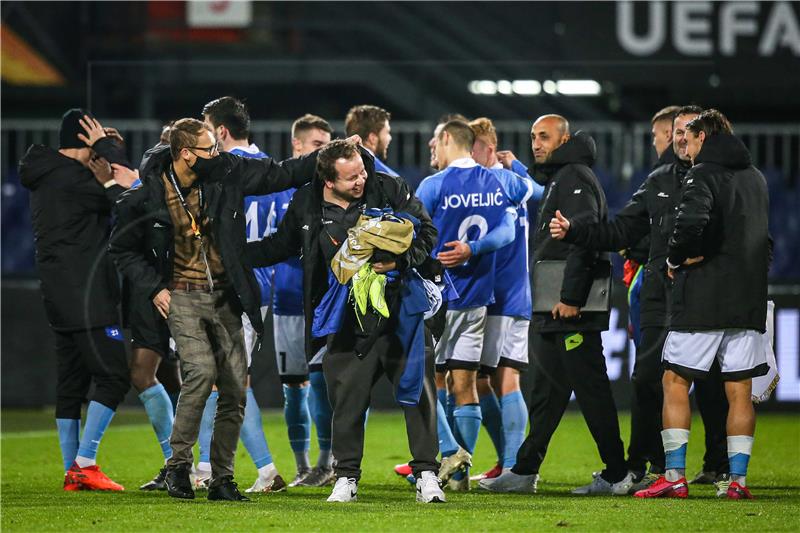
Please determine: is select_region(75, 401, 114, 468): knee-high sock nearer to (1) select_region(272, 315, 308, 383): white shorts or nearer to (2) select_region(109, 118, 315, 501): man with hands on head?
(2) select_region(109, 118, 315, 501): man with hands on head

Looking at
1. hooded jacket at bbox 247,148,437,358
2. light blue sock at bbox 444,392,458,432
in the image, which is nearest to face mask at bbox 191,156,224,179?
hooded jacket at bbox 247,148,437,358

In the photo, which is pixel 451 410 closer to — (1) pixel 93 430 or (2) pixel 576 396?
(2) pixel 576 396

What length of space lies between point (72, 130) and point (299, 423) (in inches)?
93.2

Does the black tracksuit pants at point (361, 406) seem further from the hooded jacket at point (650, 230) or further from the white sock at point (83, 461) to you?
the white sock at point (83, 461)

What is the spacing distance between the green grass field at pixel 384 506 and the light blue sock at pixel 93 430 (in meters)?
0.28

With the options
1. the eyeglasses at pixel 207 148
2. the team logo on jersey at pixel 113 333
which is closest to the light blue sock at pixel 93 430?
the team logo on jersey at pixel 113 333

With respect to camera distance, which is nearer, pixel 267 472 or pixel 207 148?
pixel 207 148

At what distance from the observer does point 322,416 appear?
8.45m

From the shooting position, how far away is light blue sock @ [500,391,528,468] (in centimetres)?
841

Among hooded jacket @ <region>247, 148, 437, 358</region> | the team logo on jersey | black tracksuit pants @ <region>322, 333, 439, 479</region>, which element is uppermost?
hooded jacket @ <region>247, 148, 437, 358</region>

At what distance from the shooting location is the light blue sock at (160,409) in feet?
26.9

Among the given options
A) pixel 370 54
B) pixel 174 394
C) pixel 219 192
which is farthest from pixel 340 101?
pixel 219 192

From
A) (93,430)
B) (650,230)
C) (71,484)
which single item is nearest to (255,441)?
(93,430)

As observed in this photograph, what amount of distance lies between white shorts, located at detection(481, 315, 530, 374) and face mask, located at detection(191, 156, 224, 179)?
2.35 m
